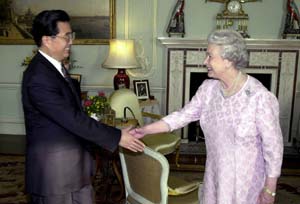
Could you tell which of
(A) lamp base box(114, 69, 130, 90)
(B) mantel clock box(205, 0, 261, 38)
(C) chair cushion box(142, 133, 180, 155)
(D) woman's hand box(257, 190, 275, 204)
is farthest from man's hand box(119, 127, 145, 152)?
(B) mantel clock box(205, 0, 261, 38)

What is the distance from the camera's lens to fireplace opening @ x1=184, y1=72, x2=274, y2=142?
4.68m

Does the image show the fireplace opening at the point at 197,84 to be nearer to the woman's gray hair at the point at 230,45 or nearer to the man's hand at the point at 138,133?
the man's hand at the point at 138,133

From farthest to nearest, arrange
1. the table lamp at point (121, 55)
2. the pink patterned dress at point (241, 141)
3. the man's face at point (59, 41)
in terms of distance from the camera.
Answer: the table lamp at point (121, 55)
the man's face at point (59, 41)
the pink patterned dress at point (241, 141)

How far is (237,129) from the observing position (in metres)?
1.63

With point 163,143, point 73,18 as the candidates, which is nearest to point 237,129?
point 163,143

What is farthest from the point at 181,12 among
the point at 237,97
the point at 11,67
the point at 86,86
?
the point at 237,97

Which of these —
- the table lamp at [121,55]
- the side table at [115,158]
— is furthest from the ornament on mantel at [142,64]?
the side table at [115,158]

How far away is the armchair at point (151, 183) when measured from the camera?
1878 mm

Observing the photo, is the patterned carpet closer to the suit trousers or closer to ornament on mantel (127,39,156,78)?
the suit trousers

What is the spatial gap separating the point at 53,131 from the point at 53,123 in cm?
4

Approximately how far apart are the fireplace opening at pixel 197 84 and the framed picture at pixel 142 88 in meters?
0.56

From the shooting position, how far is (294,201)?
3102mm

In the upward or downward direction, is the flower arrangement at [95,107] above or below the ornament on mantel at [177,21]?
below

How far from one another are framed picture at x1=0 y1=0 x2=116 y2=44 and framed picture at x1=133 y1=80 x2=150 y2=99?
72 cm
